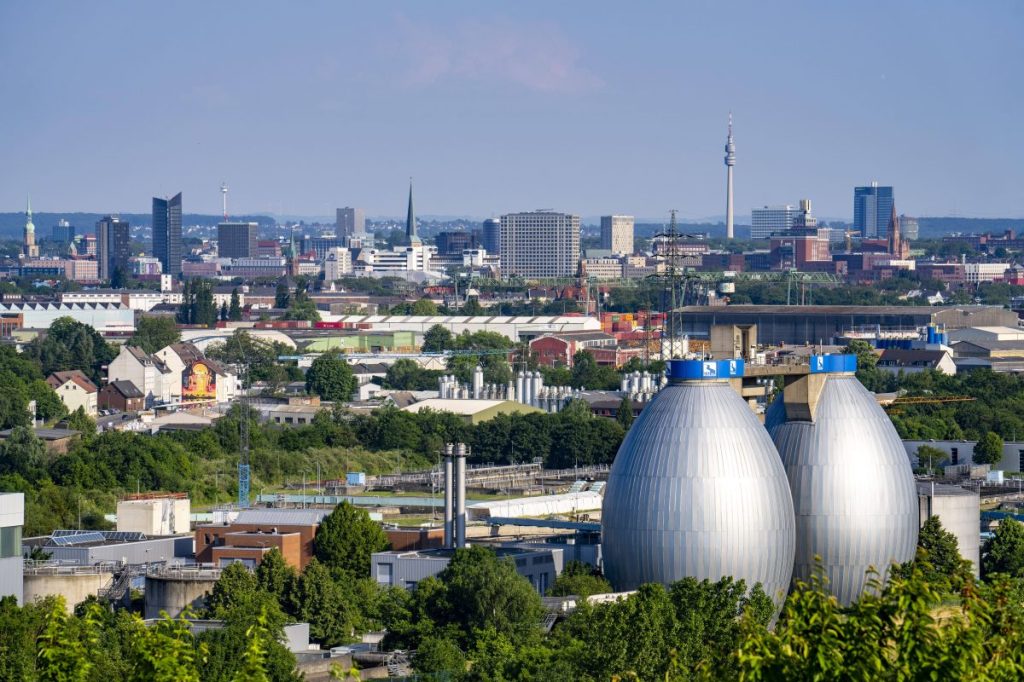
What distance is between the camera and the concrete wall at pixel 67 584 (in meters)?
35.5

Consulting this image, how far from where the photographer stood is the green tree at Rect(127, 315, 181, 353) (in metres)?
103

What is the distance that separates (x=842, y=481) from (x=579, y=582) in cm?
405

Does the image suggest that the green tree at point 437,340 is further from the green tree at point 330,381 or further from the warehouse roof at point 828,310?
the green tree at point 330,381

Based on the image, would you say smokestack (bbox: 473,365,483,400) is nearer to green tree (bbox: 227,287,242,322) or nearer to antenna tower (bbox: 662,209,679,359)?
antenna tower (bbox: 662,209,679,359)

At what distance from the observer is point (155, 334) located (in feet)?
363

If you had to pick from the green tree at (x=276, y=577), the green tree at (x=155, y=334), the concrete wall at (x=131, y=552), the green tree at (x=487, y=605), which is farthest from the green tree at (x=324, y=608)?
the green tree at (x=155, y=334)

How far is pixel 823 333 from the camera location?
11925 centimetres

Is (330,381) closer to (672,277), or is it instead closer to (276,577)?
(672,277)

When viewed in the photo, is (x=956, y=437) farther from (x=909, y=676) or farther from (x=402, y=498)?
(x=909, y=676)

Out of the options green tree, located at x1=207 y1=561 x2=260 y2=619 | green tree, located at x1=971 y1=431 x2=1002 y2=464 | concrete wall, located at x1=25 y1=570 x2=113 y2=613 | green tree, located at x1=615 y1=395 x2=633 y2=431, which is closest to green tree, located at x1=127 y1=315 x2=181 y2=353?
green tree, located at x1=615 y1=395 x2=633 y2=431

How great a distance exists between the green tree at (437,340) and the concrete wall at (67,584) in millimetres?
73665

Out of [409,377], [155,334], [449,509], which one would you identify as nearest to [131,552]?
[449,509]

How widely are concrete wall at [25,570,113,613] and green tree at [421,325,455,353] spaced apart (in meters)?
73.7

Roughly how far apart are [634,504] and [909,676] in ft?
52.0
